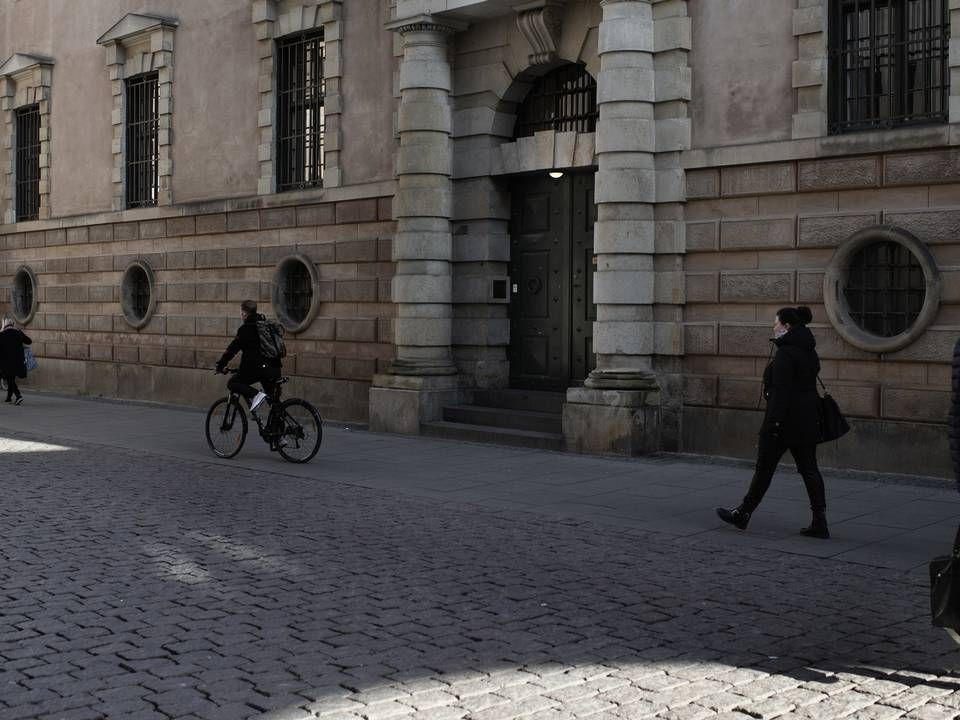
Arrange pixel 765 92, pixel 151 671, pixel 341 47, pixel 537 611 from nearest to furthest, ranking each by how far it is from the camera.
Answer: pixel 151 671 → pixel 537 611 → pixel 765 92 → pixel 341 47

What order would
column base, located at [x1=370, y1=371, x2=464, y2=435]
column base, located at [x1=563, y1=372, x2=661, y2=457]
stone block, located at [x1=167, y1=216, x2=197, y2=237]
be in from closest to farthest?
column base, located at [x1=563, y1=372, x2=661, y2=457]
column base, located at [x1=370, y1=371, x2=464, y2=435]
stone block, located at [x1=167, y1=216, x2=197, y2=237]

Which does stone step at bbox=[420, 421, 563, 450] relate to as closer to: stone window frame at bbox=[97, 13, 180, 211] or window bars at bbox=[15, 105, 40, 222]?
stone window frame at bbox=[97, 13, 180, 211]

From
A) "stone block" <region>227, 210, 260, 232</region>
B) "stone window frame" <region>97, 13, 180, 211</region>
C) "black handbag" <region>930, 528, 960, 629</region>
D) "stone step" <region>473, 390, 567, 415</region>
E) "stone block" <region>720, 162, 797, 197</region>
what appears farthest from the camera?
"stone window frame" <region>97, 13, 180, 211</region>

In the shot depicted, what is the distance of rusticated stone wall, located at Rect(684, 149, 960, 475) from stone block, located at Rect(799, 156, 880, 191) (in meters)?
0.01

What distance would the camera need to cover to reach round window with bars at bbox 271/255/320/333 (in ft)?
63.6

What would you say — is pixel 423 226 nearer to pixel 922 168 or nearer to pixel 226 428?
pixel 226 428

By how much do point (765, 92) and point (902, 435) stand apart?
396 centimetres

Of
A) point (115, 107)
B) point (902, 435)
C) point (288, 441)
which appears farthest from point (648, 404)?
point (115, 107)

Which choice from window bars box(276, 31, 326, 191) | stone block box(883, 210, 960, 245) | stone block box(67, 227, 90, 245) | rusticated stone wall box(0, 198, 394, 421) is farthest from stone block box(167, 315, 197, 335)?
stone block box(883, 210, 960, 245)

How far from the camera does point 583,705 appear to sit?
5.29 m

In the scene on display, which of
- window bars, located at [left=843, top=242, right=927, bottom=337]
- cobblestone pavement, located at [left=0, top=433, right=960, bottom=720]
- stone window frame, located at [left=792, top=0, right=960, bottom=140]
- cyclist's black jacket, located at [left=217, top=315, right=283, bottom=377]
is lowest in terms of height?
cobblestone pavement, located at [left=0, top=433, right=960, bottom=720]

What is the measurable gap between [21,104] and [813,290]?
752 inches

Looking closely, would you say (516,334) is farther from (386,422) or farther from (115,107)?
(115,107)

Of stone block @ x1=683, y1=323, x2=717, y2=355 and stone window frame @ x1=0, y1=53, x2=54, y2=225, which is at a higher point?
stone window frame @ x1=0, y1=53, x2=54, y2=225
